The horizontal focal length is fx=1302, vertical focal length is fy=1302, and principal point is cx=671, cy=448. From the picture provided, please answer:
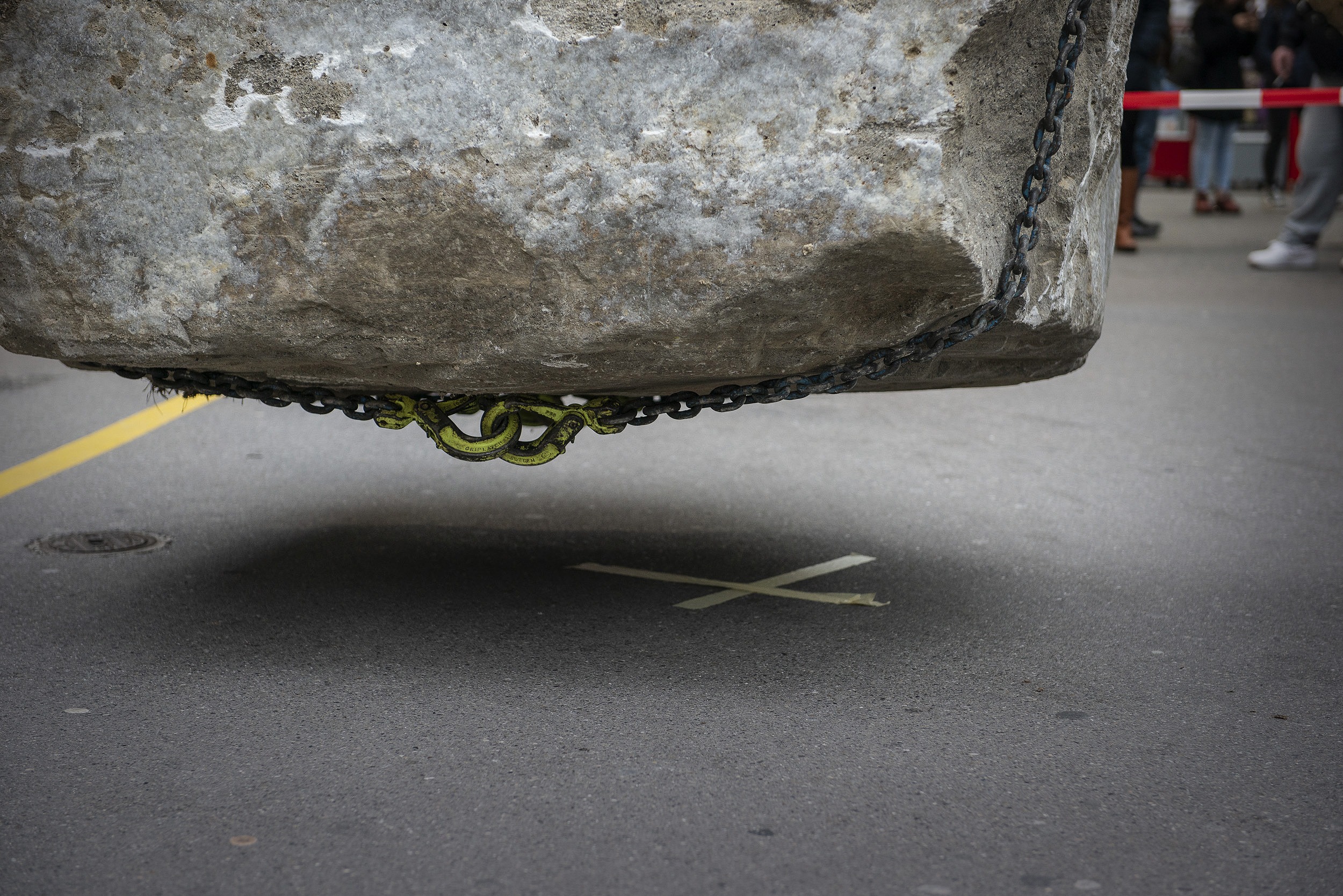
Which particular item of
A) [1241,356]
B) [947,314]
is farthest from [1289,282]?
[947,314]

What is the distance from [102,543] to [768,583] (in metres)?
1.72

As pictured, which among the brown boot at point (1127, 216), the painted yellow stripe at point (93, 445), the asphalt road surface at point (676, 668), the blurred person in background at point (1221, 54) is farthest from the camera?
the blurred person in background at point (1221, 54)

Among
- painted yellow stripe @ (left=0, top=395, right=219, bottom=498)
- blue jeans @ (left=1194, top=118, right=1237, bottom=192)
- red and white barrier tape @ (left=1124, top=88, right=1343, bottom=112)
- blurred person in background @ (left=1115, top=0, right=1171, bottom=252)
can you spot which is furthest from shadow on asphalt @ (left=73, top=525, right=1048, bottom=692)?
blue jeans @ (left=1194, top=118, right=1237, bottom=192)

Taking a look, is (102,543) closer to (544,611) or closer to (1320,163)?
(544,611)

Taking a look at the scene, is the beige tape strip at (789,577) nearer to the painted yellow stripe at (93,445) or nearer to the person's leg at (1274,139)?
the painted yellow stripe at (93,445)

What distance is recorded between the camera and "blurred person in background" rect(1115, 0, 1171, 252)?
8.39m

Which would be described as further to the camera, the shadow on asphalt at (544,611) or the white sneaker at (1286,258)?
the white sneaker at (1286,258)

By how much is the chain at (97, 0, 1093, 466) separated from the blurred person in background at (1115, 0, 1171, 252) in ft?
20.9

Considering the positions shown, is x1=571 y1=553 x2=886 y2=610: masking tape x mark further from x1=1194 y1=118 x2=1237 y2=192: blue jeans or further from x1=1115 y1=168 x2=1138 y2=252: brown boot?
x1=1194 y1=118 x2=1237 y2=192: blue jeans

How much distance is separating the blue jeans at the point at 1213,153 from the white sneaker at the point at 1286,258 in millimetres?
2204

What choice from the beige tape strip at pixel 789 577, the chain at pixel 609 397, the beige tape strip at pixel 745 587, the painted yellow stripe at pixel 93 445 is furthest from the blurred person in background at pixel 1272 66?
the chain at pixel 609 397

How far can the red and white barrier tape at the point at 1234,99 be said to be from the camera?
7715 millimetres

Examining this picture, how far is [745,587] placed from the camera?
3076 millimetres

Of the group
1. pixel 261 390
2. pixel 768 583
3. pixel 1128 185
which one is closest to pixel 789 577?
pixel 768 583
